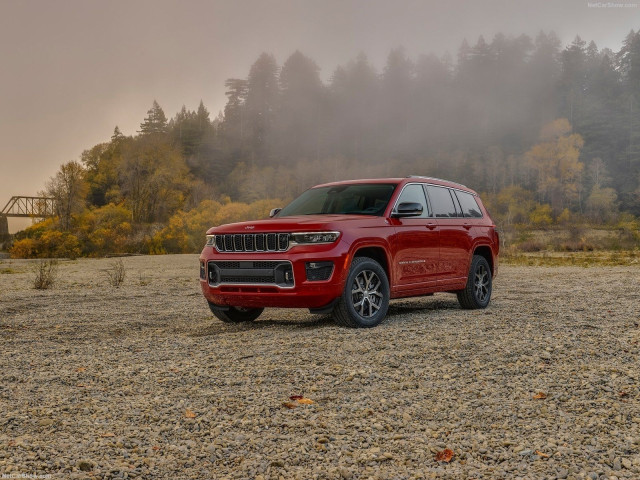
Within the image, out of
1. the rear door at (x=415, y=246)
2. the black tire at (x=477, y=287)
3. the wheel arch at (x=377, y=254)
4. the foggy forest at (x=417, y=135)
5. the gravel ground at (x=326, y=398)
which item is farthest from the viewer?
the foggy forest at (x=417, y=135)

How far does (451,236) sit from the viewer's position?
9.48 metres

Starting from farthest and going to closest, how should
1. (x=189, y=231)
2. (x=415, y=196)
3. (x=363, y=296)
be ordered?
(x=189, y=231) < (x=415, y=196) < (x=363, y=296)

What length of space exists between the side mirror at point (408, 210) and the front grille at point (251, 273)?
174 centimetres

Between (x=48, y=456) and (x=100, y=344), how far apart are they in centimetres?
373

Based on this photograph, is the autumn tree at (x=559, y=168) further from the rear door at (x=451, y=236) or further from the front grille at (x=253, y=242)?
the front grille at (x=253, y=242)

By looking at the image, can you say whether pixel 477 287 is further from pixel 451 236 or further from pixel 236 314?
pixel 236 314

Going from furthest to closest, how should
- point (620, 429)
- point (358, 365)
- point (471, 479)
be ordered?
point (358, 365)
point (620, 429)
point (471, 479)

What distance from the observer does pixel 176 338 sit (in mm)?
7766

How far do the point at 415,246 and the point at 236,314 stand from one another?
264cm

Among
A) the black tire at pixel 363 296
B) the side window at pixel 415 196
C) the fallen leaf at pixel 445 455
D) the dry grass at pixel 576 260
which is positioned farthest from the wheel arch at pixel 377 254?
the dry grass at pixel 576 260

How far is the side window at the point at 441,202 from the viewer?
9398 mm

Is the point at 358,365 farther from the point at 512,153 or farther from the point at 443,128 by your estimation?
the point at 443,128

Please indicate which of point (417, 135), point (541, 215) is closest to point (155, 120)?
point (417, 135)

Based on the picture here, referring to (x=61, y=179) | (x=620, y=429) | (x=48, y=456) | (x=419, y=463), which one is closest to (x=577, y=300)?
(x=620, y=429)
